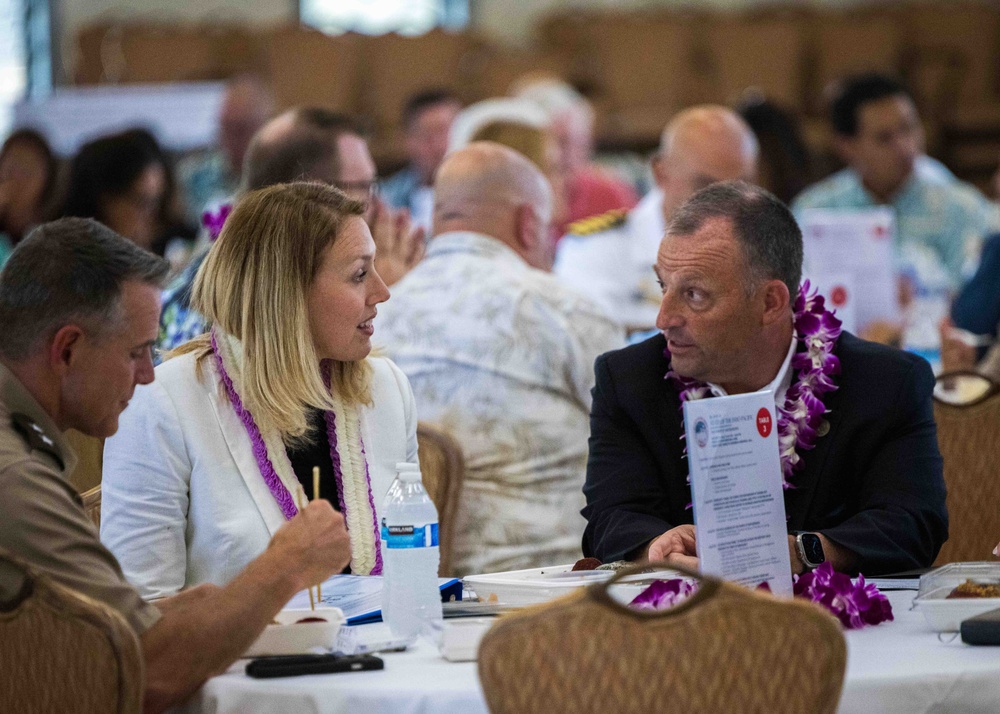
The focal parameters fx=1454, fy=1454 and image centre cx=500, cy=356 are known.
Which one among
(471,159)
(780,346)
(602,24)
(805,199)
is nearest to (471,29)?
(602,24)

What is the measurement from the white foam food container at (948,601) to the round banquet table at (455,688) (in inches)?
3.1

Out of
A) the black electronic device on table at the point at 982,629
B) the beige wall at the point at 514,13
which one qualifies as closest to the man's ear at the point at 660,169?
the black electronic device on table at the point at 982,629

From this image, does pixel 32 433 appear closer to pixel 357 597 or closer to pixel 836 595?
pixel 357 597

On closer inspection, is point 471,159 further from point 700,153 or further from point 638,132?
point 638,132

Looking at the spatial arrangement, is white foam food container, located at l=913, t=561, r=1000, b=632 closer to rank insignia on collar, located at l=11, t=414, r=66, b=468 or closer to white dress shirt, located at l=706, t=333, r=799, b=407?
white dress shirt, located at l=706, t=333, r=799, b=407

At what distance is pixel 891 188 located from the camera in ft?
22.0

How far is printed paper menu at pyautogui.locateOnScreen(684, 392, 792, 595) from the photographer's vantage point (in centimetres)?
206

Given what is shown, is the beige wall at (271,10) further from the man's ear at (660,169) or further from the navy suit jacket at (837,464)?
the navy suit jacket at (837,464)

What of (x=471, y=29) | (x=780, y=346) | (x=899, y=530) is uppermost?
(x=471, y=29)

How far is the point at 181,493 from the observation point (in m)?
2.54

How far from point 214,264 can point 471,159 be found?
143 cm

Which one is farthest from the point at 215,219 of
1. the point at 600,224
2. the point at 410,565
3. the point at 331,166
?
the point at 600,224

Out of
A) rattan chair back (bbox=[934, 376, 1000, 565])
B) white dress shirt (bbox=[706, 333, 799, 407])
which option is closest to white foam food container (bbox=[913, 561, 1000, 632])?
white dress shirt (bbox=[706, 333, 799, 407])

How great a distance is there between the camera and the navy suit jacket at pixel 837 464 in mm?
2592
